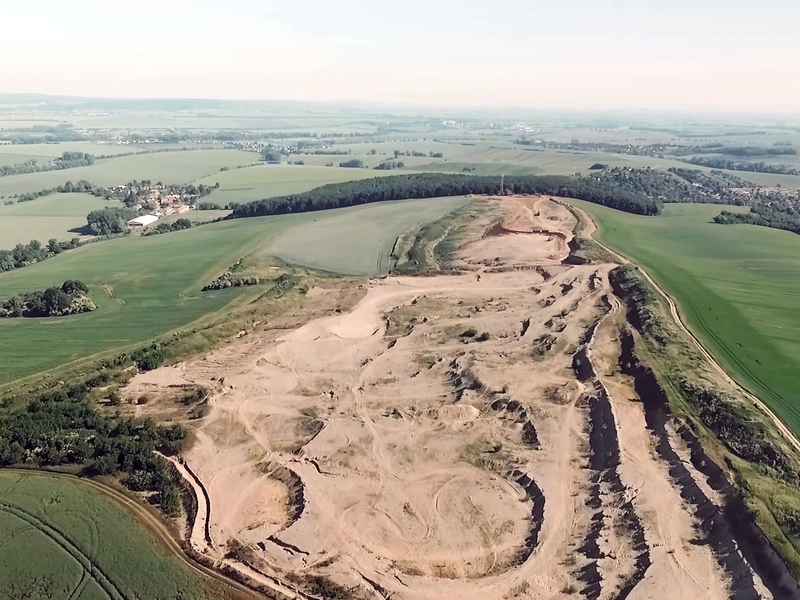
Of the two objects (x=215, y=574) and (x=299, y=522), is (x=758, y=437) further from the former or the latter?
(x=215, y=574)

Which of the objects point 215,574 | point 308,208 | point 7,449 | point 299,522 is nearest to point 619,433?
point 299,522

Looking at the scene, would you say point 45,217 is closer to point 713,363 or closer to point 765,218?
point 713,363

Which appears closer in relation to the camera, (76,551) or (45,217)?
(76,551)

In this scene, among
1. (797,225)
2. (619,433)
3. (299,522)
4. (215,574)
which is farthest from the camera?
(797,225)

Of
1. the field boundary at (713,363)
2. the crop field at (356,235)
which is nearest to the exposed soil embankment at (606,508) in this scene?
the field boundary at (713,363)

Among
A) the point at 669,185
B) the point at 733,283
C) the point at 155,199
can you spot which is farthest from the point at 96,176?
the point at 733,283
